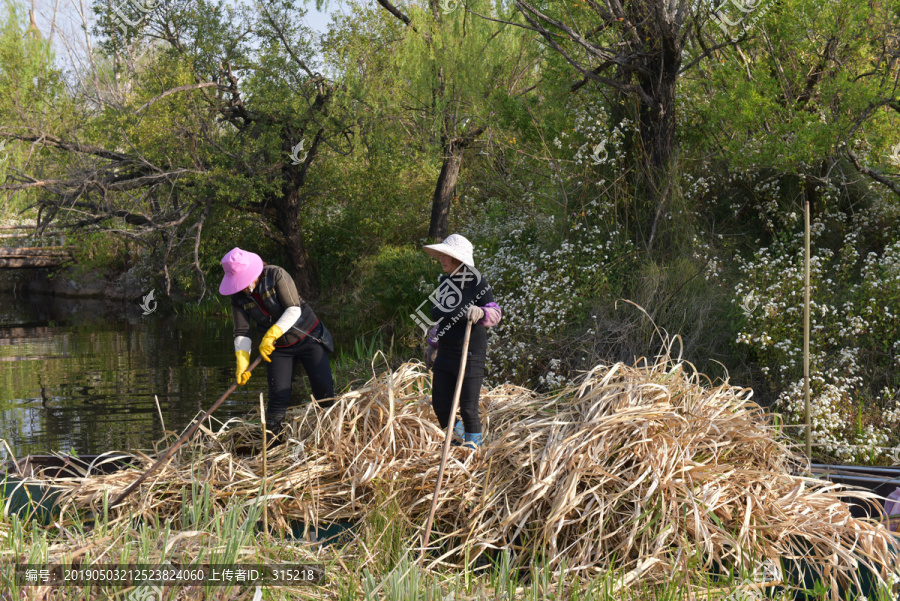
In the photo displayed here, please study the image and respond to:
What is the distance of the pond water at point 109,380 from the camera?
785 cm

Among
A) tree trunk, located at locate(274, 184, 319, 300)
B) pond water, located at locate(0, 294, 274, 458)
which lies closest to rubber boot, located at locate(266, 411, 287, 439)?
pond water, located at locate(0, 294, 274, 458)

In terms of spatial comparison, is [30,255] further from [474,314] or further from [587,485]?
[587,485]

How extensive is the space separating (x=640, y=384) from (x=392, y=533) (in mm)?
1525

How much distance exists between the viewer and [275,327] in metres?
4.63

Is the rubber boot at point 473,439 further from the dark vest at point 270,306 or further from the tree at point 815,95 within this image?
the tree at point 815,95

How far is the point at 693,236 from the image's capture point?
8242 millimetres

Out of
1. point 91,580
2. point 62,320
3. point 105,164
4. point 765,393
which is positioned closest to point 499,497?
point 91,580

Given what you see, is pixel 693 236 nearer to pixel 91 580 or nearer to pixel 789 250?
pixel 789 250

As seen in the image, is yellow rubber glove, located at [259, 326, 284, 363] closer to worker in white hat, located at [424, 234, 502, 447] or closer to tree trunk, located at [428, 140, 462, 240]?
worker in white hat, located at [424, 234, 502, 447]

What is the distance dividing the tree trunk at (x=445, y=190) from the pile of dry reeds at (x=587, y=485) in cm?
1017

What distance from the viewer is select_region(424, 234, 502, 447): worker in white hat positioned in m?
4.12

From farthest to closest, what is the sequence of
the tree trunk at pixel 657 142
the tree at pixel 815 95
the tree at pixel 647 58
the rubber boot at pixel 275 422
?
the tree trunk at pixel 657 142, the tree at pixel 647 58, the tree at pixel 815 95, the rubber boot at pixel 275 422

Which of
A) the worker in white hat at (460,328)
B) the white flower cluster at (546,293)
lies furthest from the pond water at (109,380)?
the white flower cluster at (546,293)

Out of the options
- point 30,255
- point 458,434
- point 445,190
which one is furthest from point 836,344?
point 30,255
